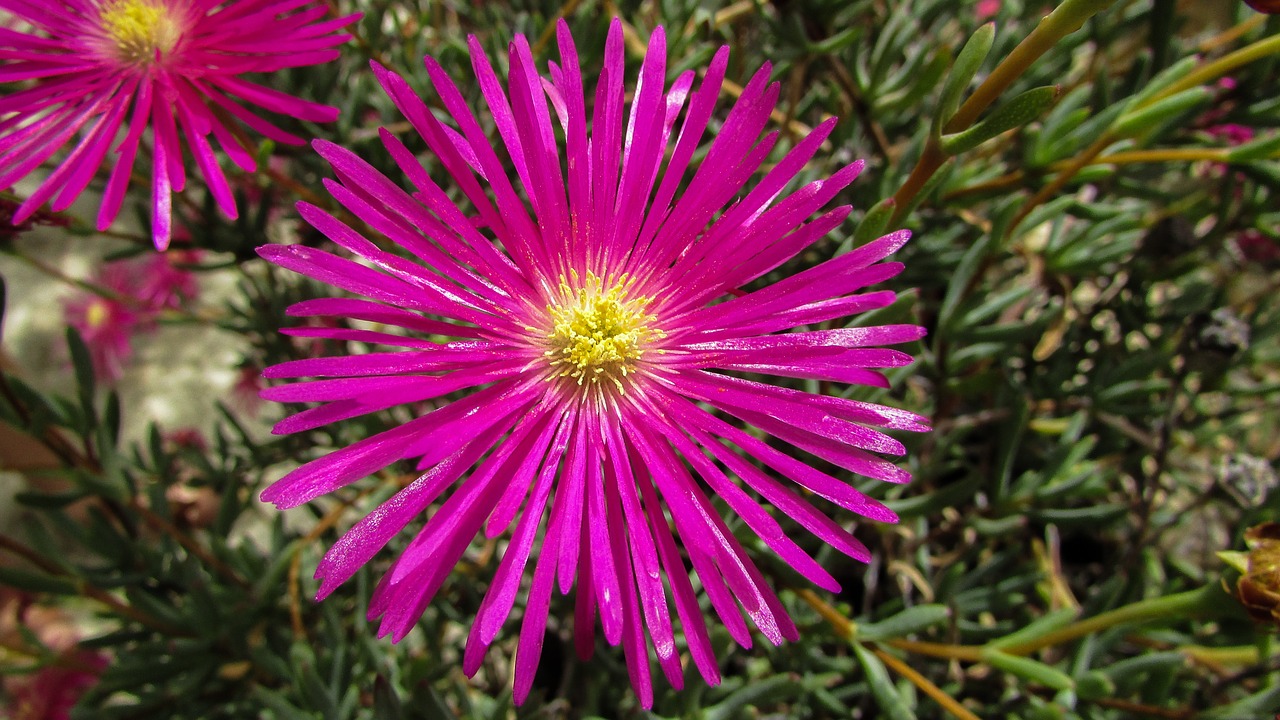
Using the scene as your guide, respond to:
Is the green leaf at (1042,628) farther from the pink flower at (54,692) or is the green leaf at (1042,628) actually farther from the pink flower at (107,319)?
the pink flower at (107,319)

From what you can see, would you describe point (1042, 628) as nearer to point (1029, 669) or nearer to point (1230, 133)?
point (1029, 669)

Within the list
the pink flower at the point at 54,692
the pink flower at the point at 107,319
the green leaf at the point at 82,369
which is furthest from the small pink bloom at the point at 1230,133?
the pink flower at the point at 107,319

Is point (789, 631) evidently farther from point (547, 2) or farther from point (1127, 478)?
point (1127, 478)

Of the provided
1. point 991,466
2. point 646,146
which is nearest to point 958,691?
point 991,466

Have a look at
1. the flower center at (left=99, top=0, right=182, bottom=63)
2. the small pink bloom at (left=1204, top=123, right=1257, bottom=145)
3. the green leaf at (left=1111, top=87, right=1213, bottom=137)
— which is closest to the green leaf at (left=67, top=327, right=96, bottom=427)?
the flower center at (left=99, top=0, right=182, bottom=63)

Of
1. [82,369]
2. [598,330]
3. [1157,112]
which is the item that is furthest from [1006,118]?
[82,369]
